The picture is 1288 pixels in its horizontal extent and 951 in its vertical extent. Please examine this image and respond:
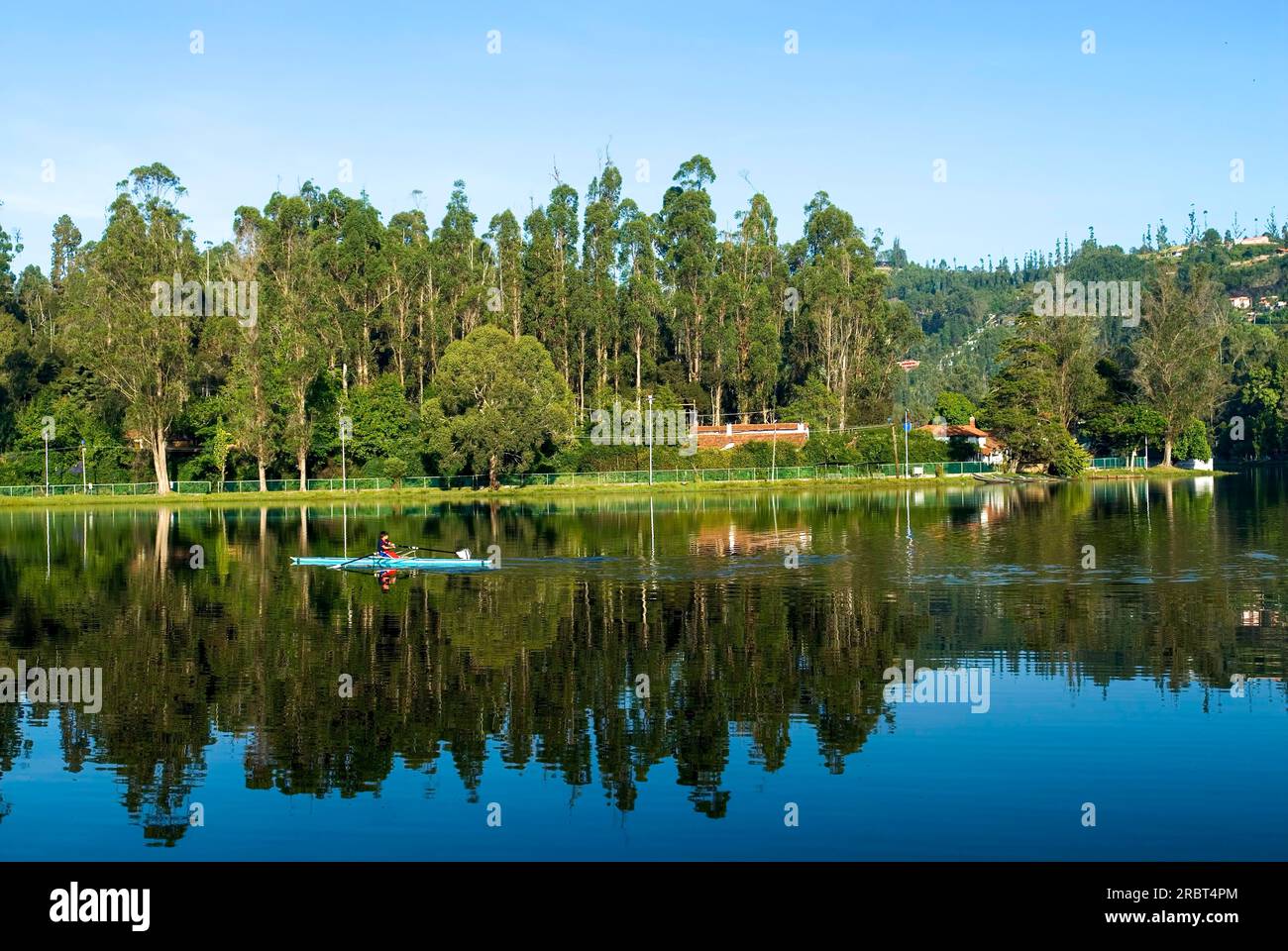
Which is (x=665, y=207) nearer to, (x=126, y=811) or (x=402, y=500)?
(x=402, y=500)

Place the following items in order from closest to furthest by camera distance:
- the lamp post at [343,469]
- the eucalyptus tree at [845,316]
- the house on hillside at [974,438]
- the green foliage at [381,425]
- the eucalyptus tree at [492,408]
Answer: the eucalyptus tree at [492,408]
the lamp post at [343,469]
the green foliage at [381,425]
the house on hillside at [974,438]
the eucalyptus tree at [845,316]

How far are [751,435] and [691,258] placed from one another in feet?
78.7

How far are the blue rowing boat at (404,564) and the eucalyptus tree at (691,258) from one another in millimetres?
95496

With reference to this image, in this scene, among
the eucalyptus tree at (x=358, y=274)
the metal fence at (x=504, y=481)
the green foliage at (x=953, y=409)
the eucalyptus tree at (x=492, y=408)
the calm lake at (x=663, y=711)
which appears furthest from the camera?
the green foliage at (x=953, y=409)

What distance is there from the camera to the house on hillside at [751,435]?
436 ft

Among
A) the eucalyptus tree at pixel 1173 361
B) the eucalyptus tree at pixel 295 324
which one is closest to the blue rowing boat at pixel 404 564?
the eucalyptus tree at pixel 295 324

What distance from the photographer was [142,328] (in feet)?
375

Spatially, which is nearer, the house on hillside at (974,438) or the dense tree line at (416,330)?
the dense tree line at (416,330)

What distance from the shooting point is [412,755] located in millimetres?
22547

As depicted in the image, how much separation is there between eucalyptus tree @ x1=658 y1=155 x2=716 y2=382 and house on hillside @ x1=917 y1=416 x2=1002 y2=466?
28519mm

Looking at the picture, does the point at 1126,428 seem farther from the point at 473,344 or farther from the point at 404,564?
the point at 404,564

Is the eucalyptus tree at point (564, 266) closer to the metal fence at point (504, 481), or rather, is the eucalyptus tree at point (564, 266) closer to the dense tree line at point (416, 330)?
the dense tree line at point (416, 330)

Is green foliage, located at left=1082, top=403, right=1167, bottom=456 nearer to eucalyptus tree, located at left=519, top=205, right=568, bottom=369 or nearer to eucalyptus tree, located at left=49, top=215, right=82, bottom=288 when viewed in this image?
eucalyptus tree, located at left=519, top=205, right=568, bottom=369

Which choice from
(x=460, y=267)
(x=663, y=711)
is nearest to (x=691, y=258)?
(x=460, y=267)
